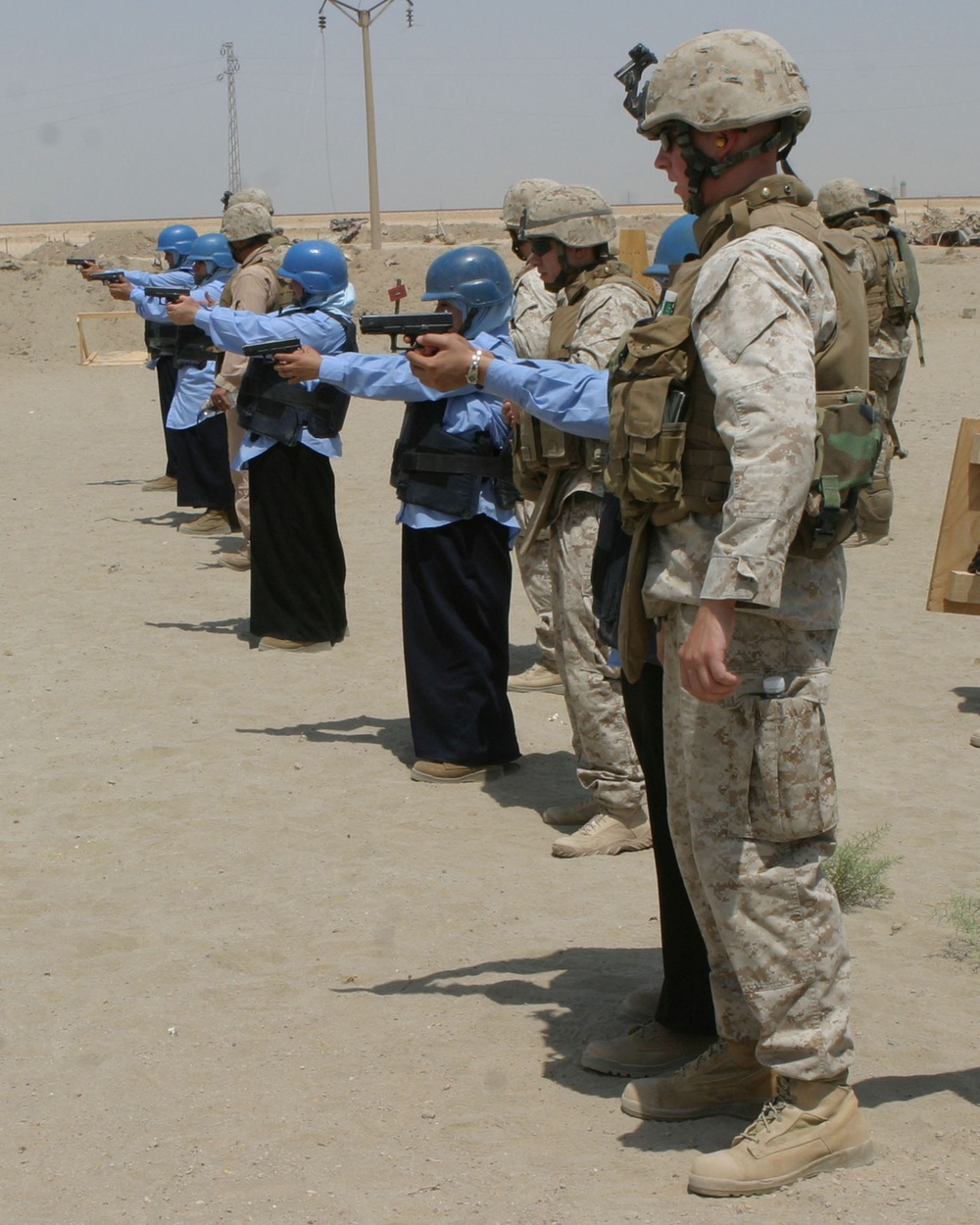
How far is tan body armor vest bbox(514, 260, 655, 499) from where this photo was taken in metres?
4.88

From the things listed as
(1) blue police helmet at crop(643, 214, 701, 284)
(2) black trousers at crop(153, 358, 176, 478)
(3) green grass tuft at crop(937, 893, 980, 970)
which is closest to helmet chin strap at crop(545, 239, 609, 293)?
(1) blue police helmet at crop(643, 214, 701, 284)

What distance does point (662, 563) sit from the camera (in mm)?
2904

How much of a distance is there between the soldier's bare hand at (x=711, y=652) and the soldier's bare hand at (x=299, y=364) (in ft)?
10.6

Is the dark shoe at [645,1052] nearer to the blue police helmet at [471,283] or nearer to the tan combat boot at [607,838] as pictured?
the tan combat boot at [607,838]

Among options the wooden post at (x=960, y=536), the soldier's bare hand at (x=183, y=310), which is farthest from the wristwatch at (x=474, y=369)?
the soldier's bare hand at (x=183, y=310)

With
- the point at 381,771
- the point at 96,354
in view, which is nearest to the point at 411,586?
the point at 381,771

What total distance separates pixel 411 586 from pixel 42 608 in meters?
3.92

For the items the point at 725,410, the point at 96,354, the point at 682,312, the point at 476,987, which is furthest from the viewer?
the point at 96,354

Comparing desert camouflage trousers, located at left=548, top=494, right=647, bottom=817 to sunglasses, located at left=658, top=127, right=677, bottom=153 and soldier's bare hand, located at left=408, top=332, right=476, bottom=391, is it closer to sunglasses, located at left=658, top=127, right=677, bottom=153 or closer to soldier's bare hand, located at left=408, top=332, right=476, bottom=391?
soldier's bare hand, located at left=408, top=332, right=476, bottom=391

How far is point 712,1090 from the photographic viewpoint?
3180mm

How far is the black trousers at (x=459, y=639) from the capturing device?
5746mm

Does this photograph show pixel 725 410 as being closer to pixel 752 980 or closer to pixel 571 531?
pixel 752 980

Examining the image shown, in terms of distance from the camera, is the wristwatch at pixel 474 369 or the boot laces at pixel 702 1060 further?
the wristwatch at pixel 474 369

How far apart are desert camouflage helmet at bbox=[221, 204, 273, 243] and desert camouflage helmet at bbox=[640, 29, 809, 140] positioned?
21.6 ft
